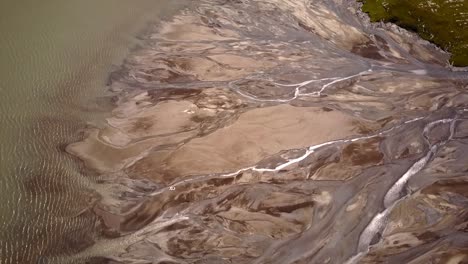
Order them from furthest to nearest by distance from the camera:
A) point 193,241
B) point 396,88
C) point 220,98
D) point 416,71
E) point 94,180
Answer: point 416,71 → point 396,88 → point 220,98 → point 94,180 → point 193,241

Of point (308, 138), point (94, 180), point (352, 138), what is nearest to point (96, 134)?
point (94, 180)

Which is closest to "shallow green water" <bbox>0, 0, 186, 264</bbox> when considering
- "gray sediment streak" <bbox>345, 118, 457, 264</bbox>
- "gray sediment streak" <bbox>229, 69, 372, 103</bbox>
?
"gray sediment streak" <bbox>229, 69, 372, 103</bbox>

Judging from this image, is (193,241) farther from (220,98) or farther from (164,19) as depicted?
(164,19)

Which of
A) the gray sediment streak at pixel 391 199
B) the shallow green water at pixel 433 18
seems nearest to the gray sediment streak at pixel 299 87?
the gray sediment streak at pixel 391 199

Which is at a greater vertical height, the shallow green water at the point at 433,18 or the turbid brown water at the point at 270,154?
the shallow green water at the point at 433,18

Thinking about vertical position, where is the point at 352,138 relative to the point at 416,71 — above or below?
below

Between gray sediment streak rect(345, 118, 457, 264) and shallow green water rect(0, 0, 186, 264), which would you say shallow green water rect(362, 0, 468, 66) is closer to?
gray sediment streak rect(345, 118, 457, 264)

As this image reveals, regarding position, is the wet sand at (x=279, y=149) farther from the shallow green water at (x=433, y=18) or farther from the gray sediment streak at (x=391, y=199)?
the shallow green water at (x=433, y=18)
